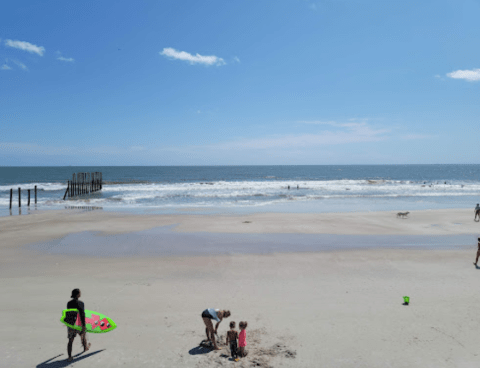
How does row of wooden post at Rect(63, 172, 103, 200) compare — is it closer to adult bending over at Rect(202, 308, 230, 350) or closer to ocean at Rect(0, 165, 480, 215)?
ocean at Rect(0, 165, 480, 215)

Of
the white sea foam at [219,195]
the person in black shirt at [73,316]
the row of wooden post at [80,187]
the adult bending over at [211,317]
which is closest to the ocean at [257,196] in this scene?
the white sea foam at [219,195]

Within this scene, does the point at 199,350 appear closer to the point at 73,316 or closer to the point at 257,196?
Result: the point at 73,316

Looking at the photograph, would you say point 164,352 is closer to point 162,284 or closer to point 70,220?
point 162,284

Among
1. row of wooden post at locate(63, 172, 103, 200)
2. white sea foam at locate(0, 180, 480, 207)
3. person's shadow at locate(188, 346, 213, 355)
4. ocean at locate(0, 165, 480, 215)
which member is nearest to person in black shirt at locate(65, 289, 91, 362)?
person's shadow at locate(188, 346, 213, 355)

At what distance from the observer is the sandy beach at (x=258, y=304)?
6.44m

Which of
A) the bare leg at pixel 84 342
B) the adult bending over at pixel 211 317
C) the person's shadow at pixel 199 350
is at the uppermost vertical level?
the adult bending over at pixel 211 317

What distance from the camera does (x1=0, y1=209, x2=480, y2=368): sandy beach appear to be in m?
6.44

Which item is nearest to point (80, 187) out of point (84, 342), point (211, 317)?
point (84, 342)

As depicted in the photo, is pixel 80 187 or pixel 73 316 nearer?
pixel 73 316

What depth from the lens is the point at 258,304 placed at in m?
8.69

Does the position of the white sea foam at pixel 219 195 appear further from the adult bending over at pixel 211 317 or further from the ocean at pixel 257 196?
the adult bending over at pixel 211 317

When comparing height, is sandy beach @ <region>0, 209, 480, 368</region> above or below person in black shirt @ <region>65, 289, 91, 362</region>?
below

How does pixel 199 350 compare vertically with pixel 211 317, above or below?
below

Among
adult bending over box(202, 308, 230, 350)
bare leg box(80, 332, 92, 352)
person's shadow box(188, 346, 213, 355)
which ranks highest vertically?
adult bending over box(202, 308, 230, 350)
